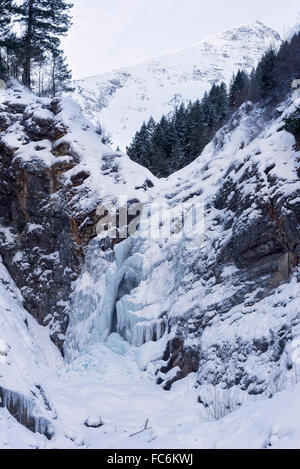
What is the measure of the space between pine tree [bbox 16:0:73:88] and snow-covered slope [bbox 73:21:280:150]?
17776 mm

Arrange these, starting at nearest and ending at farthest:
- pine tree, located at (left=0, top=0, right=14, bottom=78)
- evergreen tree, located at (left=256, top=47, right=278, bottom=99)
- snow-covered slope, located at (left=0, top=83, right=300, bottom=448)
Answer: snow-covered slope, located at (left=0, top=83, right=300, bottom=448), evergreen tree, located at (left=256, top=47, right=278, bottom=99), pine tree, located at (left=0, top=0, right=14, bottom=78)

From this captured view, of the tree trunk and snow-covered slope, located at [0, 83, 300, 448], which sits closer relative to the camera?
snow-covered slope, located at [0, 83, 300, 448]

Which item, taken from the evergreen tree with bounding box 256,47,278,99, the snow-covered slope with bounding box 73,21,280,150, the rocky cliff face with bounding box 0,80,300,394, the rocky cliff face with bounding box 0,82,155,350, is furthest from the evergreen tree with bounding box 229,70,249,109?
the snow-covered slope with bounding box 73,21,280,150

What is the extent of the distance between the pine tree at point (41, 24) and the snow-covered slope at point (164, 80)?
58.3 ft

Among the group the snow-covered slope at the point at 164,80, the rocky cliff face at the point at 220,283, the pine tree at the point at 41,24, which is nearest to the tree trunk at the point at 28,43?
the pine tree at the point at 41,24

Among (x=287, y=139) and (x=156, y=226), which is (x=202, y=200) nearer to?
(x=156, y=226)

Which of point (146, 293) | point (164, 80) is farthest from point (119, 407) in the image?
point (164, 80)

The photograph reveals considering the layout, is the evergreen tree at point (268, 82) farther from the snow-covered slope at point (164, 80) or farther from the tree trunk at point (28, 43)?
the snow-covered slope at point (164, 80)

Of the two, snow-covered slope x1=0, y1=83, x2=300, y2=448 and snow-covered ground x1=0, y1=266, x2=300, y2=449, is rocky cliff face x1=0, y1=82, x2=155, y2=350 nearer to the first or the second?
snow-covered slope x1=0, y1=83, x2=300, y2=448

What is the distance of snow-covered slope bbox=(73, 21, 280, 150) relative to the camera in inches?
2338

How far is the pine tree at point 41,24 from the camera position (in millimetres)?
27469

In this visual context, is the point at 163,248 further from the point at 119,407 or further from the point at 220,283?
the point at 119,407

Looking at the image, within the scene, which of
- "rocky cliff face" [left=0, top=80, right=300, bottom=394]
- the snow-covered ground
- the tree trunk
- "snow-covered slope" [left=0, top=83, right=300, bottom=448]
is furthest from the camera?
the tree trunk
